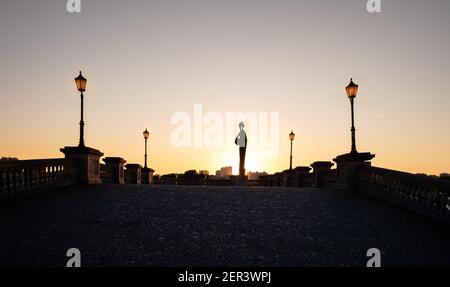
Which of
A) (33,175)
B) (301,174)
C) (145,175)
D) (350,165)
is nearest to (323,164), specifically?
(350,165)

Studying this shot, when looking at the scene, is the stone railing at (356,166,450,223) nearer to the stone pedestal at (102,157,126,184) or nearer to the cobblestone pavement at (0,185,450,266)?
the cobblestone pavement at (0,185,450,266)

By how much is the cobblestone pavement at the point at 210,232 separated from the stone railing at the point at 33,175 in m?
0.58

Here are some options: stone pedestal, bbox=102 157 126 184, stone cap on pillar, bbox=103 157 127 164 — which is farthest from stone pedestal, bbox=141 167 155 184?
stone cap on pillar, bbox=103 157 127 164

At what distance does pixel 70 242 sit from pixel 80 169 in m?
8.13

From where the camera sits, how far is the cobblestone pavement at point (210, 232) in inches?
208

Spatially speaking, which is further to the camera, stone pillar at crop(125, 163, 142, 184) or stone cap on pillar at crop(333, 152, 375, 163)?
stone pillar at crop(125, 163, 142, 184)

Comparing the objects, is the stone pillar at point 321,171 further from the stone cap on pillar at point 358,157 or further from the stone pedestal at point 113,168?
the stone pedestal at point 113,168

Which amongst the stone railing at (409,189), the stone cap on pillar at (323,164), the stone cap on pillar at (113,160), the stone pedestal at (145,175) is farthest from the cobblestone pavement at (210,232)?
the stone pedestal at (145,175)

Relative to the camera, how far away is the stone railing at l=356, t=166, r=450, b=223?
8448 millimetres

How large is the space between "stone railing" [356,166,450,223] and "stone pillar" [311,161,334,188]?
364 centimetres
